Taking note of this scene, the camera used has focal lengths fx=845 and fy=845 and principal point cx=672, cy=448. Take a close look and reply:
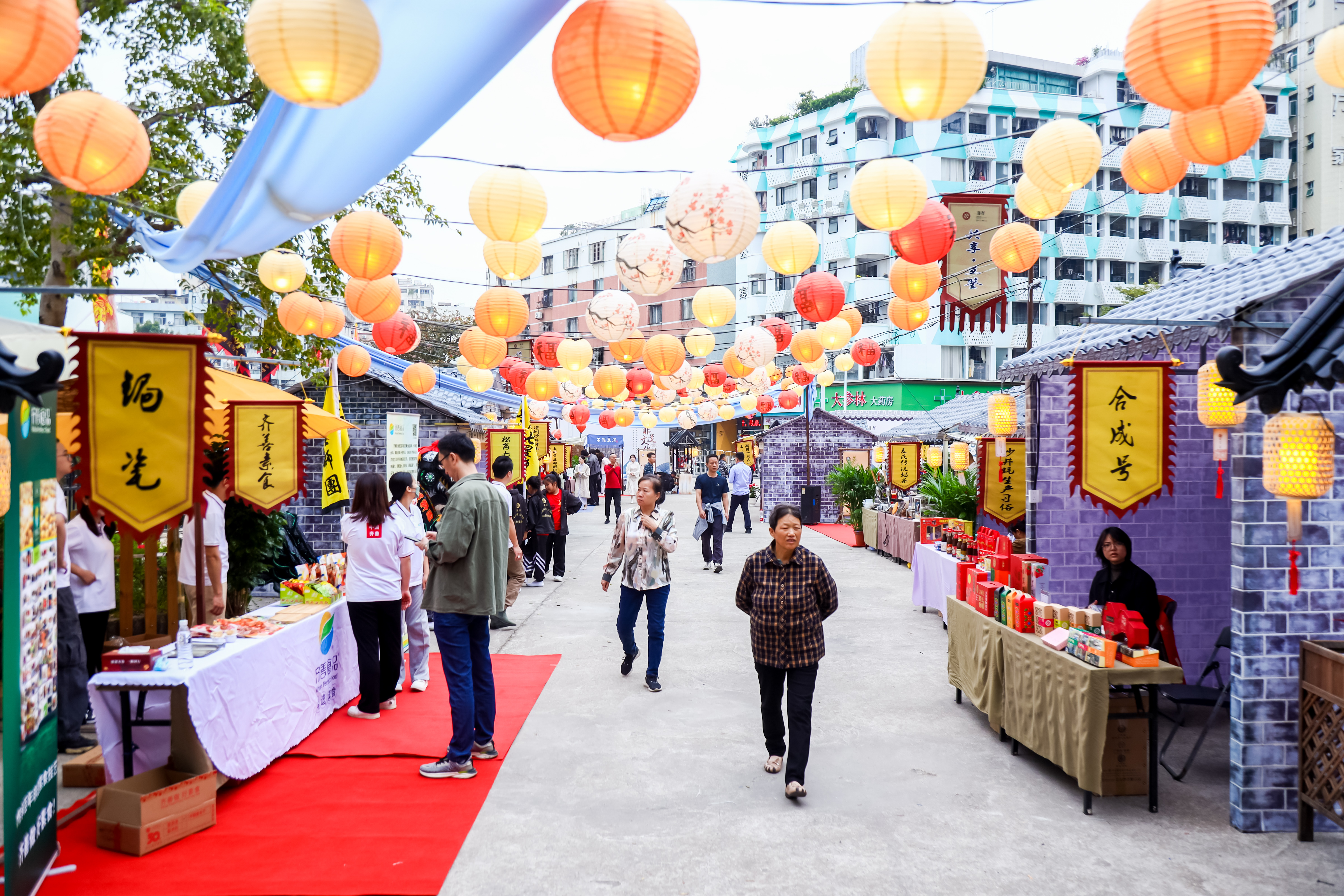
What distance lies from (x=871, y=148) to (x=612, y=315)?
104 ft

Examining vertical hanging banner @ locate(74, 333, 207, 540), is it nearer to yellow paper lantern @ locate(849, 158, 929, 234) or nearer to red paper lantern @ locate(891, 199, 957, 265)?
yellow paper lantern @ locate(849, 158, 929, 234)

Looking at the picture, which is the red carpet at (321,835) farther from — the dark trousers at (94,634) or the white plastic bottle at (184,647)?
the dark trousers at (94,634)

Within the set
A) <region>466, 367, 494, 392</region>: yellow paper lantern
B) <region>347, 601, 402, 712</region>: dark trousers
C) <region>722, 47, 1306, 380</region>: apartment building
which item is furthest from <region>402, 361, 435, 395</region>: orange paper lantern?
<region>722, 47, 1306, 380</region>: apartment building

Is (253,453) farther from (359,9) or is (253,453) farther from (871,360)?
A: (871,360)

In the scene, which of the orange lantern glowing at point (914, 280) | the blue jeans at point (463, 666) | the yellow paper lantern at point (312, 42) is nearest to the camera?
the yellow paper lantern at point (312, 42)

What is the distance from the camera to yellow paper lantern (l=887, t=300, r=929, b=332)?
852 cm

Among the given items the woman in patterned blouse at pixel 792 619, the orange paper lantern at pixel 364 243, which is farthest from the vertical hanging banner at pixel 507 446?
the woman in patterned blouse at pixel 792 619

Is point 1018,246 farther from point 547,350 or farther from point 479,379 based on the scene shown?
point 479,379

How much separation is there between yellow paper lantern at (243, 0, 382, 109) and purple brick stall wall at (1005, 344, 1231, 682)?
6.04 metres

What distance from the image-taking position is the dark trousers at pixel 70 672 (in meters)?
5.44

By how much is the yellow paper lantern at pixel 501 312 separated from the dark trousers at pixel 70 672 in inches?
157

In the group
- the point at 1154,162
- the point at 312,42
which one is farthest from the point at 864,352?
the point at 312,42

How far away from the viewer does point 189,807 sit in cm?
421

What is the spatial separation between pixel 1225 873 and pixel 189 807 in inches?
196
